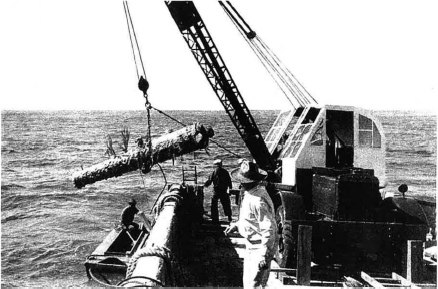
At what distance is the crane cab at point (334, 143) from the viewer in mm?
9664

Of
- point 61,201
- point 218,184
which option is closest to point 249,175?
point 218,184

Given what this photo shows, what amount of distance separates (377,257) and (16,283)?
11709 millimetres

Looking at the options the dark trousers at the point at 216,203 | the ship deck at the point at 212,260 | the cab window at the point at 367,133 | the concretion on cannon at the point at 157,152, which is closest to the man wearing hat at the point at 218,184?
the dark trousers at the point at 216,203

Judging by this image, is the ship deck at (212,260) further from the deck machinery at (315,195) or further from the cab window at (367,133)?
the cab window at (367,133)

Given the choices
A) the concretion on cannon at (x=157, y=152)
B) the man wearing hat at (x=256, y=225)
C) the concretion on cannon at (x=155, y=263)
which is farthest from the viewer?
the concretion on cannon at (x=157, y=152)

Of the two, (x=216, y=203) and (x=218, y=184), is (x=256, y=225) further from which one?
(x=216, y=203)

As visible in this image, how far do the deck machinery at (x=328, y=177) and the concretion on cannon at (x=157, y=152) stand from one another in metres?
1.87

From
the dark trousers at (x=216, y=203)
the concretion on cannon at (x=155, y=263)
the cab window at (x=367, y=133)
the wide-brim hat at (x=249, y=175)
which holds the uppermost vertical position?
the cab window at (x=367, y=133)

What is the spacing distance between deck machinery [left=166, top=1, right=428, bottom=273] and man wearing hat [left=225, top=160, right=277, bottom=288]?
99.7 inches

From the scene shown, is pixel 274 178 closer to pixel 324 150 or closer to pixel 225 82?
pixel 324 150

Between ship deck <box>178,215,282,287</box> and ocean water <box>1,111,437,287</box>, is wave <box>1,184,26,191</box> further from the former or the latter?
ship deck <box>178,215,282,287</box>

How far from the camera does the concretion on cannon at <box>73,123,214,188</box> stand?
11203 millimetres

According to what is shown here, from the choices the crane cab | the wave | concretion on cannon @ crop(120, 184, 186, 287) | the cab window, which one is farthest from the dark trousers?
the wave

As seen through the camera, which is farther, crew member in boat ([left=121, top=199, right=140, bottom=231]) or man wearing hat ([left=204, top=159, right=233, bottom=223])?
crew member in boat ([left=121, top=199, right=140, bottom=231])
